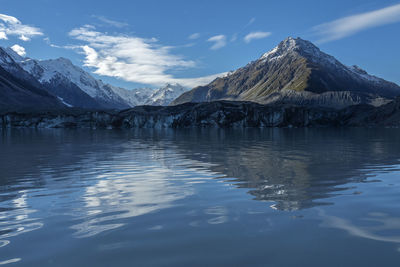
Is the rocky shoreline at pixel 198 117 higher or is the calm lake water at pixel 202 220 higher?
the rocky shoreline at pixel 198 117

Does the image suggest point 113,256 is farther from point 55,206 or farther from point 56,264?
point 55,206

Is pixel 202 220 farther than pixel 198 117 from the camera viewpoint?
No

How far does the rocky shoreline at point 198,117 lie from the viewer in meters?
158

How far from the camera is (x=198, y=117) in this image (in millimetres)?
171250

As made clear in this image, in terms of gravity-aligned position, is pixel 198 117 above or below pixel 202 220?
above

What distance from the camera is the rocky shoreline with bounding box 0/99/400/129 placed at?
15838 centimetres

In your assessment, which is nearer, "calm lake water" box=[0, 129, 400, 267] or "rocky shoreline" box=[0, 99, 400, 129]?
"calm lake water" box=[0, 129, 400, 267]

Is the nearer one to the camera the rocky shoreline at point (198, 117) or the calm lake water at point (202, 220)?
the calm lake water at point (202, 220)

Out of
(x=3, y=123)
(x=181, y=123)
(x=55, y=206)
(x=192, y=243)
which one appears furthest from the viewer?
(x=181, y=123)

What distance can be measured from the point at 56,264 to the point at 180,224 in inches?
130

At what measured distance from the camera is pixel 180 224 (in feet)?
28.1

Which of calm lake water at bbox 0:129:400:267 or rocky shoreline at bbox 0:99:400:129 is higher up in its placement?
rocky shoreline at bbox 0:99:400:129

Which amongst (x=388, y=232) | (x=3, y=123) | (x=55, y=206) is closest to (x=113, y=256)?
(x=55, y=206)

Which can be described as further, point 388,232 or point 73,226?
point 73,226
